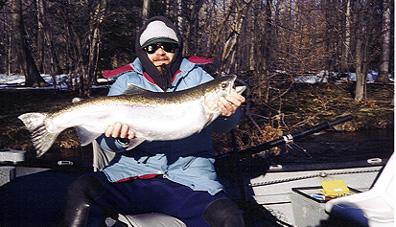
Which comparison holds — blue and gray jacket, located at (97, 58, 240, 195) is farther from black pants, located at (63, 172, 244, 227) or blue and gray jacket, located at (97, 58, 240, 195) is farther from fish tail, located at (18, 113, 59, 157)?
fish tail, located at (18, 113, 59, 157)

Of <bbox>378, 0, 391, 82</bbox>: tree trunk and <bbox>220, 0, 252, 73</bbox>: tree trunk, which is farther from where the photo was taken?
<bbox>378, 0, 391, 82</bbox>: tree trunk

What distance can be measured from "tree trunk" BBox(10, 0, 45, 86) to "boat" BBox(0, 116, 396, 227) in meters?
16.1

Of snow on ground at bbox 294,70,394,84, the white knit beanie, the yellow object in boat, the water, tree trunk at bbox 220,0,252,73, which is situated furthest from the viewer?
snow on ground at bbox 294,70,394,84

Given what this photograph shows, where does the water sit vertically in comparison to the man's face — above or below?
below

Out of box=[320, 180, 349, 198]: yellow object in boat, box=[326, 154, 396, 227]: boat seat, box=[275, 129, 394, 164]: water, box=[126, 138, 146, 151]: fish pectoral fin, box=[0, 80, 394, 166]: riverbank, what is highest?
box=[126, 138, 146, 151]: fish pectoral fin

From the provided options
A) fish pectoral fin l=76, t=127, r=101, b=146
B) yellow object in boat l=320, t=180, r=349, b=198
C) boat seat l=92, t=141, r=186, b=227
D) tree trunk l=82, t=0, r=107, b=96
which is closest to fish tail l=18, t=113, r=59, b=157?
fish pectoral fin l=76, t=127, r=101, b=146

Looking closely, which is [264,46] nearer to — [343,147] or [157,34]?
[343,147]

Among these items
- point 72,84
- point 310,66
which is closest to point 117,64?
point 72,84

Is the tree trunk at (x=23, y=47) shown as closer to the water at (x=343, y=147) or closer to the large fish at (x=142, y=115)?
the water at (x=343, y=147)

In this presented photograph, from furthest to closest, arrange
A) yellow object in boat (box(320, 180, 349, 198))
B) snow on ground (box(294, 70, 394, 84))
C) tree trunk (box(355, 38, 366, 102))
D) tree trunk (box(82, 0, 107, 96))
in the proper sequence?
snow on ground (box(294, 70, 394, 84)) → tree trunk (box(355, 38, 366, 102)) → tree trunk (box(82, 0, 107, 96)) → yellow object in boat (box(320, 180, 349, 198))

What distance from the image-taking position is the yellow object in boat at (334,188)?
13.0 feet

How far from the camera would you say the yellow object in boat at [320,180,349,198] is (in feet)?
13.0

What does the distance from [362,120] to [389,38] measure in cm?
687

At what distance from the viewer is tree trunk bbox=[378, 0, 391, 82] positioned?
59.2 feet
